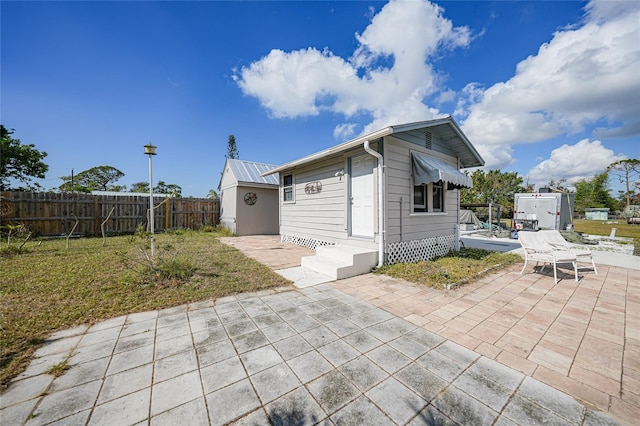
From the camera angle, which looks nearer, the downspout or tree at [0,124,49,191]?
the downspout

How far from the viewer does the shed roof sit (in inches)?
205

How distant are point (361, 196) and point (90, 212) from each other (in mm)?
12092

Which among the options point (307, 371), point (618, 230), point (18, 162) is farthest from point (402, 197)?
point (18, 162)

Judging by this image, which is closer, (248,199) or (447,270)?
(447,270)

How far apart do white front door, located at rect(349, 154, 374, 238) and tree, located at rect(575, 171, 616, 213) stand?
151ft

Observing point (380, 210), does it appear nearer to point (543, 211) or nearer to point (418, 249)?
point (418, 249)

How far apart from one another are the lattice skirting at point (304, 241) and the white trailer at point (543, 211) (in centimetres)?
1059

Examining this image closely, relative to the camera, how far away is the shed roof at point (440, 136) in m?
5.22

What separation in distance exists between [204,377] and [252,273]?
3.08 m

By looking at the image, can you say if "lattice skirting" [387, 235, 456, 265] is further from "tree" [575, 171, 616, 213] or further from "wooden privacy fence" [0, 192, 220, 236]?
"tree" [575, 171, 616, 213]

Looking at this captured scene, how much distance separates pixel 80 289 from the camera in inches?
151

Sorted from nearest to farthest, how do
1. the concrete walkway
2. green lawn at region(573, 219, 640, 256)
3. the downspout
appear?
the concrete walkway → the downspout → green lawn at region(573, 219, 640, 256)

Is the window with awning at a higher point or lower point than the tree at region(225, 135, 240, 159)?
lower

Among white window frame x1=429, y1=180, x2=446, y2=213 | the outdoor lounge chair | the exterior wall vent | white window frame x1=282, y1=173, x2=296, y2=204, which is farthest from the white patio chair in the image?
white window frame x1=282, y1=173, x2=296, y2=204
